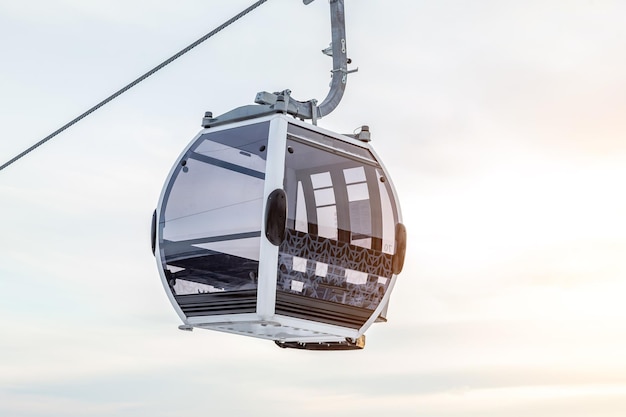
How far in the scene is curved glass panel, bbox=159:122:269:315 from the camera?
1370cm

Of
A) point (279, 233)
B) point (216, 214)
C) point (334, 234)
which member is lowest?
point (279, 233)

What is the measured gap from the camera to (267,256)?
530 inches

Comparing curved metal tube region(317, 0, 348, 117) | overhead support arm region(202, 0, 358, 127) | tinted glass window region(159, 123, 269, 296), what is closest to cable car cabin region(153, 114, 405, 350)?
tinted glass window region(159, 123, 269, 296)

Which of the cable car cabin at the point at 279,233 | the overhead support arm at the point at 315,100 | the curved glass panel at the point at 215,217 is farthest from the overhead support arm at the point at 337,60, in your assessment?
the curved glass panel at the point at 215,217

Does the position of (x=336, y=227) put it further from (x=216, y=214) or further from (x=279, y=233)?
(x=216, y=214)

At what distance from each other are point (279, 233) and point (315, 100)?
1909 millimetres

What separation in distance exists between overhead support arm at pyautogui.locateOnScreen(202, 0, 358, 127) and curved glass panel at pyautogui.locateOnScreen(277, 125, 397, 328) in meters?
0.41

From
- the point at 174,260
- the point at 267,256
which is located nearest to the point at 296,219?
the point at 267,256

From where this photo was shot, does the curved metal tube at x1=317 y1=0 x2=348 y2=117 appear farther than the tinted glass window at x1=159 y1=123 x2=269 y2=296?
Yes

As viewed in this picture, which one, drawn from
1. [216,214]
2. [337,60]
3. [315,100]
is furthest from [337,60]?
[216,214]

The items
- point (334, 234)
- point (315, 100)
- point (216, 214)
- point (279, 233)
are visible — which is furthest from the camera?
point (315, 100)

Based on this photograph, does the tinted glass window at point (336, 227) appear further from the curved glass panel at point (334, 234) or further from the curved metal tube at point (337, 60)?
the curved metal tube at point (337, 60)

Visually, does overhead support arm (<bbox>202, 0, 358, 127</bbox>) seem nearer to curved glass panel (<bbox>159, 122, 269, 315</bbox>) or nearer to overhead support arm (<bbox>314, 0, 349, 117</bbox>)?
overhead support arm (<bbox>314, 0, 349, 117</bbox>)

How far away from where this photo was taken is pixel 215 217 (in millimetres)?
14094
